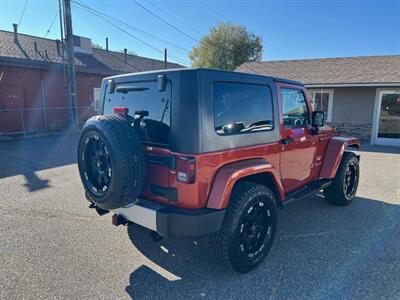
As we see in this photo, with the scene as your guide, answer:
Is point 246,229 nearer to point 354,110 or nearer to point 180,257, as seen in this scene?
point 180,257

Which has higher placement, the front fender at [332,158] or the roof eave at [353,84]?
the roof eave at [353,84]

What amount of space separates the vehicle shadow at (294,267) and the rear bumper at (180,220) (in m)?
0.59

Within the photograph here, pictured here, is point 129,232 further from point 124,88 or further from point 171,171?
point 124,88

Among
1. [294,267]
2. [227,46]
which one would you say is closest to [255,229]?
[294,267]

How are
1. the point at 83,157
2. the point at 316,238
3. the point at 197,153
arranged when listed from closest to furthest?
the point at 197,153 → the point at 83,157 → the point at 316,238

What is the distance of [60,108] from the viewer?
45.8 feet

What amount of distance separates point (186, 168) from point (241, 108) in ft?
3.19

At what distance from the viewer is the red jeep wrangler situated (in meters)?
2.50

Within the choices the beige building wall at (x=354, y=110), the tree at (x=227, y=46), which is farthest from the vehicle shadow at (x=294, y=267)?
the tree at (x=227, y=46)

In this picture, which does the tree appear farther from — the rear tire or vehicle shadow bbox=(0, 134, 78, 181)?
the rear tire

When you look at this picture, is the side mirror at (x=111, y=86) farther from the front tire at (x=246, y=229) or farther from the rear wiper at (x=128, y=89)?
the front tire at (x=246, y=229)

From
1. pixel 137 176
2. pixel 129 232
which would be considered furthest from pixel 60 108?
pixel 137 176

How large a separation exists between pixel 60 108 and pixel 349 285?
14451mm

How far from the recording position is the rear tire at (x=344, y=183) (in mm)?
4633
